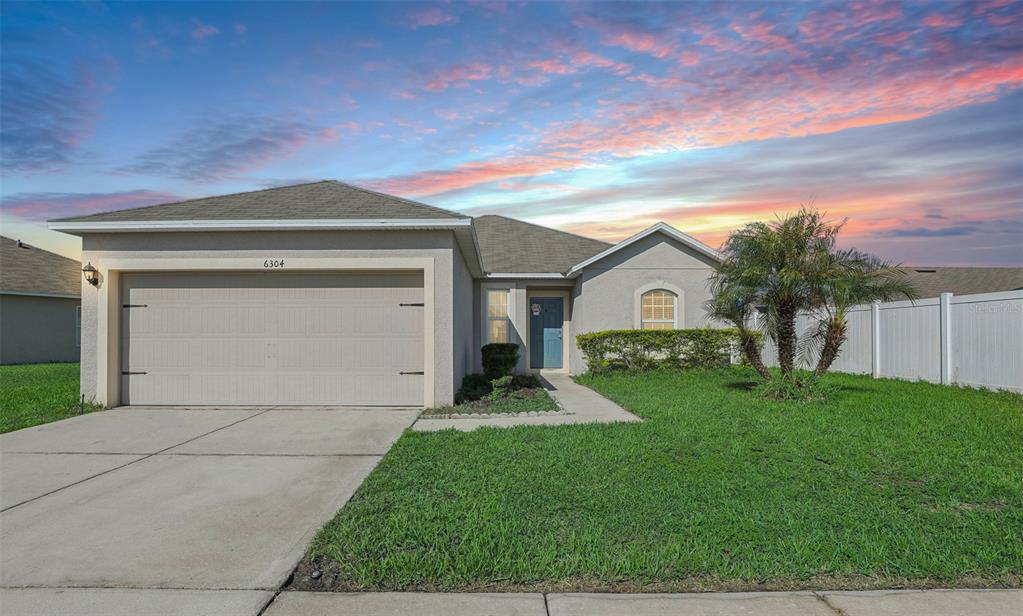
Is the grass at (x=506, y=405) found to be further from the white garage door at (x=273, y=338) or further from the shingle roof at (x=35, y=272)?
the shingle roof at (x=35, y=272)

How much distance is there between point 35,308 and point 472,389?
19.0 m

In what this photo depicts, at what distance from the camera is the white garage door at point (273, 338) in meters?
9.95

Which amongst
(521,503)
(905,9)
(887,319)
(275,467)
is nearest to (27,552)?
(275,467)

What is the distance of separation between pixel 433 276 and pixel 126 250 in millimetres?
5357

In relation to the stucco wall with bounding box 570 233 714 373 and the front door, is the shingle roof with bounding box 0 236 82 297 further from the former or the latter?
the stucco wall with bounding box 570 233 714 373

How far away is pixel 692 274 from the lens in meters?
16.5

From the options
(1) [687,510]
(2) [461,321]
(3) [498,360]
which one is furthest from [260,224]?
(1) [687,510]

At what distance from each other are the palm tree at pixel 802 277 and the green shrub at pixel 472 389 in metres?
5.10

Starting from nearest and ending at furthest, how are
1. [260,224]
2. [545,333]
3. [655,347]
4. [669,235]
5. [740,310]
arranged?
[260,224] < [740,310] < [655,347] < [669,235] < [545,333]

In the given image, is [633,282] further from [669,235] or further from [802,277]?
[802,277]

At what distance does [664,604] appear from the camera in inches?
124

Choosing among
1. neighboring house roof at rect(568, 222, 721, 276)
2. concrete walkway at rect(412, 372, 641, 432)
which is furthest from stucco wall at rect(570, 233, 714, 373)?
concrete walkway at rect(412, 372, 641, 432)

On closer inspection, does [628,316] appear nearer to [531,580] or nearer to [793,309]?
[793,309]

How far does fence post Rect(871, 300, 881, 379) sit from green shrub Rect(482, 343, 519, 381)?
30.5 ft
